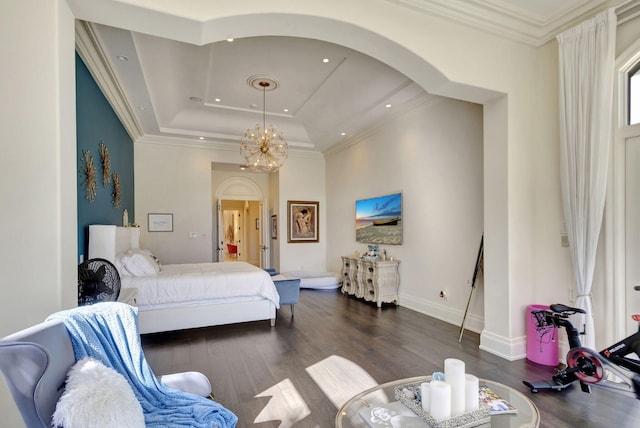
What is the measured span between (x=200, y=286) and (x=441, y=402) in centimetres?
343

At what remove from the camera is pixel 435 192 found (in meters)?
4.94

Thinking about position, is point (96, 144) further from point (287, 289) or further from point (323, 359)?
point (323, 359)

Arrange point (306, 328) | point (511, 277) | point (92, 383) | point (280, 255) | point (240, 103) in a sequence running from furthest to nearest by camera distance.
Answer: point (280, 255), point (240, 103), point (306, 328), point (511, 277), point (92, 383)

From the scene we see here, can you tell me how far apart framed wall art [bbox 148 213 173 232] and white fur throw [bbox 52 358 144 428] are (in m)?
5.97

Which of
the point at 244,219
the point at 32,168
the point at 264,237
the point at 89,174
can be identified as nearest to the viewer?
the point at 32,168

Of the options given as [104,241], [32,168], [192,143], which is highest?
[192,143]

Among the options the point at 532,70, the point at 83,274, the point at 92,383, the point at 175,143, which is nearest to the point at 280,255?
the point at 175,143

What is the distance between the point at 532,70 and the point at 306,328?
399 cm

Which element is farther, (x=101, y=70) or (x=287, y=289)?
(x=287, y=289)

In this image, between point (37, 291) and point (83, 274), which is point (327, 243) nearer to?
point (83, 274)

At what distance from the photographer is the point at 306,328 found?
4.36 meters

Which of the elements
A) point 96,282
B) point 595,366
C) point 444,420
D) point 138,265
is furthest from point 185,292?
point 595,366

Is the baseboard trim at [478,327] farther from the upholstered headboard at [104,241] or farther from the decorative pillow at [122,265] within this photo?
the upholstered headboard at [104,241]

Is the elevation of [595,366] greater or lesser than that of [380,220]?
lesser
